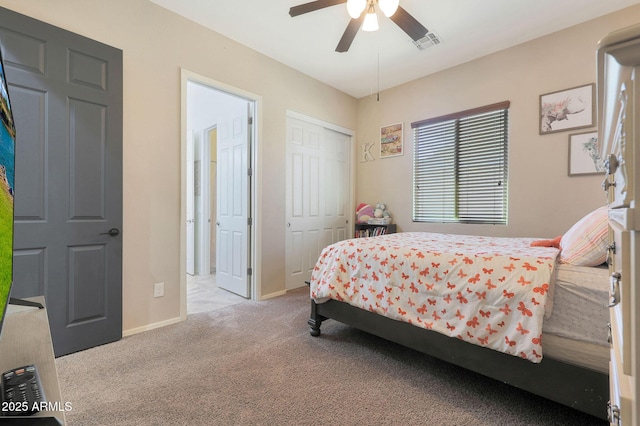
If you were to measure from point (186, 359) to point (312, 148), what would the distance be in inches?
115

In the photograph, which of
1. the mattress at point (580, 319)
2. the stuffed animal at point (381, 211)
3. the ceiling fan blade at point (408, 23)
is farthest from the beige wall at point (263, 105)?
the mattress at point (580, 319)

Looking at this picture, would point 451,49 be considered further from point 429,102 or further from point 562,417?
point 562,417

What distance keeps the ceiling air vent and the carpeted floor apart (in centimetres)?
296

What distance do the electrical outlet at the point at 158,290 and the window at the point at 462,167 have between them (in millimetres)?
3087

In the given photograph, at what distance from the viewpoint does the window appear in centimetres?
324

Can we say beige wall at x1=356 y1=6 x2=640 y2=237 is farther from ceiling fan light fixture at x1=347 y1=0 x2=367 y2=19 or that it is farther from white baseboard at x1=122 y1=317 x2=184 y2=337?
white baseboard at x1=122 y1=317 x2=184 y2=337

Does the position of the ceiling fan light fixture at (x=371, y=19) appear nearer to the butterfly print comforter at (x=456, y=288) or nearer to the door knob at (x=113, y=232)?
the butterfly print comforter at (x=456, y=288)

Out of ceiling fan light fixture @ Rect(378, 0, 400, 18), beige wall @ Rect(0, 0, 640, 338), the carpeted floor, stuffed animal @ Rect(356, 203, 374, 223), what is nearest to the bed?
the carpeted floor

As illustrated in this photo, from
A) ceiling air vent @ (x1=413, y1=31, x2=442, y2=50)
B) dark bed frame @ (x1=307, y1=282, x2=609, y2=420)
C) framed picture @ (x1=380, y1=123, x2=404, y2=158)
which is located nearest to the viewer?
dark bed frame @ (x1=307, y1=282, x2=609, y2=420)

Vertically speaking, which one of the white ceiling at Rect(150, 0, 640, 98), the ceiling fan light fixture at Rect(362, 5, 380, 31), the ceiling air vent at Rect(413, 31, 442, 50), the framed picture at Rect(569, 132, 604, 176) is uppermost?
the white ceiling at Rect(150, 0, 640, 98)

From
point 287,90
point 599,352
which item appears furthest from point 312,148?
point 599,352

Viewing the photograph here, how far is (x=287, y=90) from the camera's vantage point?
143 inches

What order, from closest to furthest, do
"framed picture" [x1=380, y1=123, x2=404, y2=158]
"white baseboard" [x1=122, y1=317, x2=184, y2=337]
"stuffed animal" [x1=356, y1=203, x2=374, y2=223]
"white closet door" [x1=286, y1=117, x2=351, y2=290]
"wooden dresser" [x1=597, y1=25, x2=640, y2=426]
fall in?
"wooden dresser" [x1=597, y1=25, x2=640, y2=426]
"white baseboard" [x1=122, y1=317, x2=184, y2=337]
"white closet door" [x1=286, y1=117, x2=351, y2=290]
"framed picture" [x1=380, y1=123, x2=404, y2=158]
"stuffed animal" [x1=356, y1=203, x2=374, y2=223]

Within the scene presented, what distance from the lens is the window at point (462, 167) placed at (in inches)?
Answer: 128
